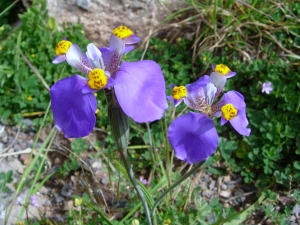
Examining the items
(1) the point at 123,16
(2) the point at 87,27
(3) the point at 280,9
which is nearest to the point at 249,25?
(3) the point at 280,9

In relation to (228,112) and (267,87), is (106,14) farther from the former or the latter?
(228,112)

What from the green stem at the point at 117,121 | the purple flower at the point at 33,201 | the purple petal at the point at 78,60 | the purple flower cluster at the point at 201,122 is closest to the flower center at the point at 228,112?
the purple flower cluster at the point at 201,122

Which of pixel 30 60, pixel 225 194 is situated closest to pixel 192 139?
pixel 225 194

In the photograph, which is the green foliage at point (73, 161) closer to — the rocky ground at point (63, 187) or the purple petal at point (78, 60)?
the rocky ground at point (63, 187)

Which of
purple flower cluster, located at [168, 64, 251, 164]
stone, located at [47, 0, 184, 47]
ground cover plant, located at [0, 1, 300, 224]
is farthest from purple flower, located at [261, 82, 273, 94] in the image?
purple flower cluster, located at [168, 64, 251, 164]

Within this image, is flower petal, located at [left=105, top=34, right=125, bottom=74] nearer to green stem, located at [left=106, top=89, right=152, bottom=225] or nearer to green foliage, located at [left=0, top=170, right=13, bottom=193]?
green stem, located at [left=106, top=89, right=152, bottom=225]
